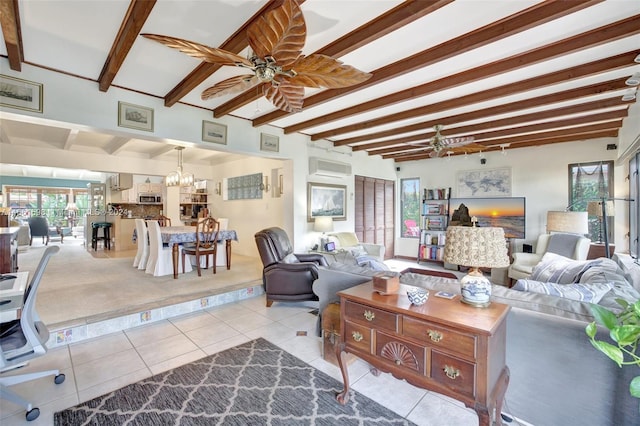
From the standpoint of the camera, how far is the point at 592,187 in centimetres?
528

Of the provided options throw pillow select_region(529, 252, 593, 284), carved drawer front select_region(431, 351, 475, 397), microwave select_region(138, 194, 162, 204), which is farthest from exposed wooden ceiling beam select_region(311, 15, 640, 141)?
microwave select_region(138, 194, 162, 204)

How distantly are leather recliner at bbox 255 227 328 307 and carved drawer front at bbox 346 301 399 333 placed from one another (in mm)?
1632

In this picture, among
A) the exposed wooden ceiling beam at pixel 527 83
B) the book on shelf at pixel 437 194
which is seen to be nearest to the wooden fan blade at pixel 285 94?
the exposed wooden ceiling beam at pixel 527 83

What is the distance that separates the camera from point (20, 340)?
1.87m

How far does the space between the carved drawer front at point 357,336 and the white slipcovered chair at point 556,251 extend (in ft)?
12.2

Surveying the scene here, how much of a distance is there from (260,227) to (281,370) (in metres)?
4.40

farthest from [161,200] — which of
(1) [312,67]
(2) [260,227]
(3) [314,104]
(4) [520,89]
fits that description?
(4) [520,89]

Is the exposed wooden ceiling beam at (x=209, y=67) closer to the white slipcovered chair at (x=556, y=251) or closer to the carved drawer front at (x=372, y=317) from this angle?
the carved drawer front at (x=372, y=317)

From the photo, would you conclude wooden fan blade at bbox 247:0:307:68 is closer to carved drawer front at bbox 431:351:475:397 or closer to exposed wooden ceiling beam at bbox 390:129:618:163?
carved drawer front at bbox 431:351:475:397

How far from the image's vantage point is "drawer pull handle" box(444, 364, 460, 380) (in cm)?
143

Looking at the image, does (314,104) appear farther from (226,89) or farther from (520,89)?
(520,89)

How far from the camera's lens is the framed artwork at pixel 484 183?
20.3ft

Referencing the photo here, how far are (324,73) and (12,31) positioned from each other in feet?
7.77

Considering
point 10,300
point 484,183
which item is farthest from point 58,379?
point 484,183
